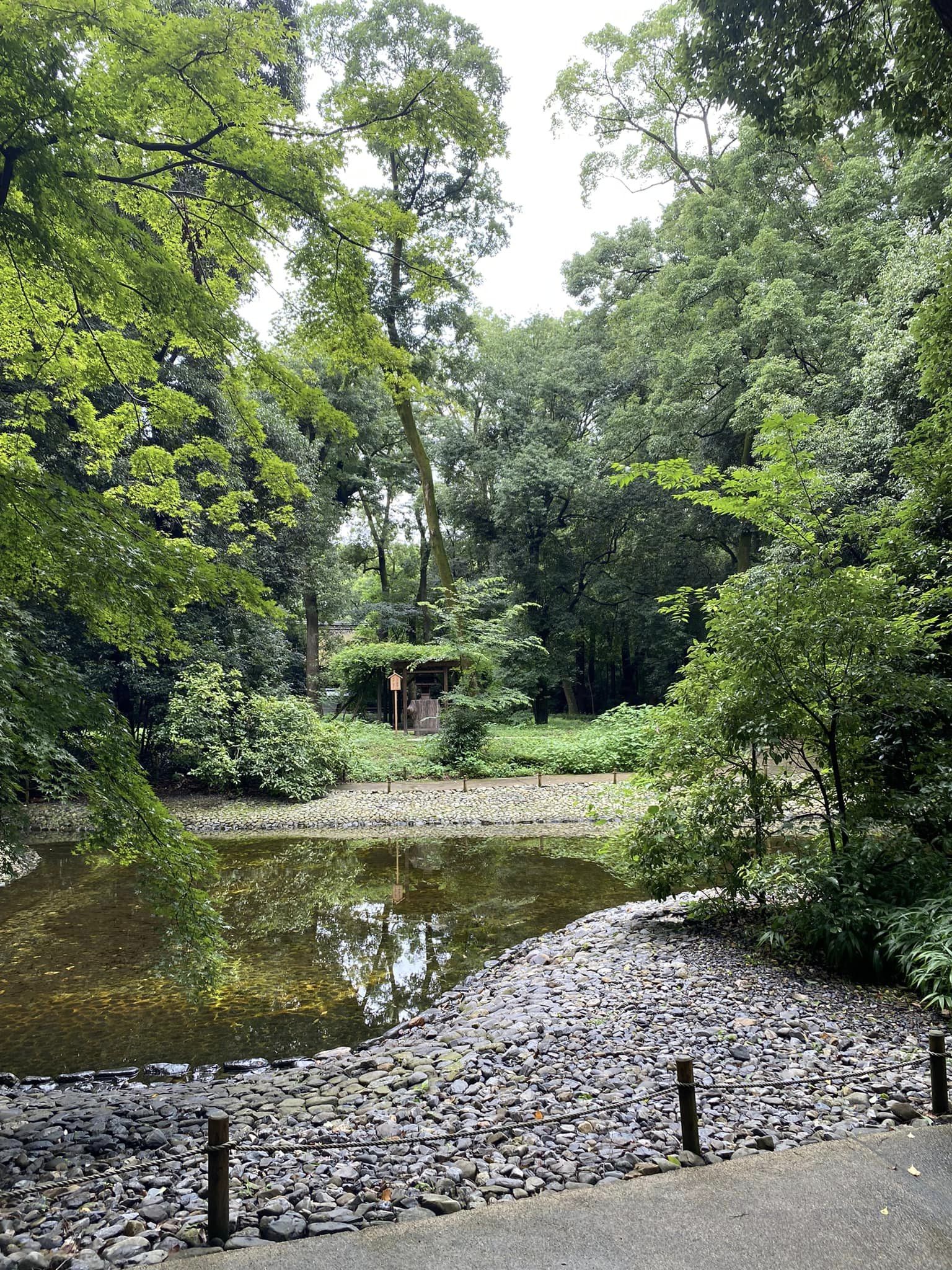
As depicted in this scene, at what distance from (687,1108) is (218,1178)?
73.9 inches

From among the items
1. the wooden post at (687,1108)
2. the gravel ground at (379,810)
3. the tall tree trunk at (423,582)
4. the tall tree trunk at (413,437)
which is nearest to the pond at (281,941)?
the gravel ground at (379,810)

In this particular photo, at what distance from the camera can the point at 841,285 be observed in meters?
16.2

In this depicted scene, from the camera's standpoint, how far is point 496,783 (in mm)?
15156

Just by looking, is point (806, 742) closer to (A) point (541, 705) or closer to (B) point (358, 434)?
(B) point (358, 434)

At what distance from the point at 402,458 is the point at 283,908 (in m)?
21.2

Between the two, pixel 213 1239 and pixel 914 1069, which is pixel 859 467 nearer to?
pixel 914 1069

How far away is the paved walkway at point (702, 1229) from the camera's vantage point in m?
2.36

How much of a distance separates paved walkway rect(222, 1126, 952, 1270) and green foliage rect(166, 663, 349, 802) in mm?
12024

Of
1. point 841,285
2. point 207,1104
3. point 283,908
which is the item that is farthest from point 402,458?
point 207,1104

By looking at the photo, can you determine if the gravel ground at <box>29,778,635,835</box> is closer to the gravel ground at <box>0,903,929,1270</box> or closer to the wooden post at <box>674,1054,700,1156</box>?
the gravel ground at <box>0,903,929,1270</box>

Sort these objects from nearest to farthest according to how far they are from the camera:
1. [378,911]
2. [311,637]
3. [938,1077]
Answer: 1. [938,1077]
2. [378,911]
3. [311,637]

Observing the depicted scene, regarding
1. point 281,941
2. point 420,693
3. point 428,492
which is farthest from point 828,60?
point 420,693

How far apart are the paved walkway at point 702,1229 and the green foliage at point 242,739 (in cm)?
1202

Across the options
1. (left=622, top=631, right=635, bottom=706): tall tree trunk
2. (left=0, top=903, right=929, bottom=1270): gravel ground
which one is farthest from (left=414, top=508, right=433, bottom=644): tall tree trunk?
(left=0, top=903, right=929, bottom=1270): gravel ground
